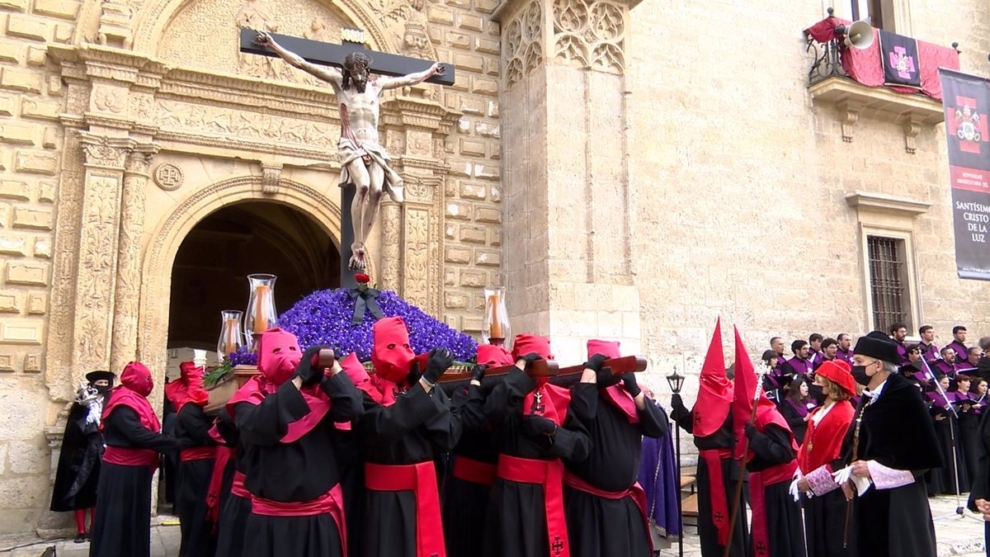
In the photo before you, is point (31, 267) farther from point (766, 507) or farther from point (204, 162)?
point (766, 507)

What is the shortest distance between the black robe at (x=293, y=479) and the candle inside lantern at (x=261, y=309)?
4.81 feet

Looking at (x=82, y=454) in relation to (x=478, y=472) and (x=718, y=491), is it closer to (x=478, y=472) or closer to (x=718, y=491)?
(x=478, y=472)

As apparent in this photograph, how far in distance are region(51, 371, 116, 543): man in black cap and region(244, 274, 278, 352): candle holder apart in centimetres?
307

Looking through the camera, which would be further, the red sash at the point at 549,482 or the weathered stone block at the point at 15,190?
the weathered stone block at the point at 15,190

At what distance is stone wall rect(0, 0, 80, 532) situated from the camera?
826 centimetres

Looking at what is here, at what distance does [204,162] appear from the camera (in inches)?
378

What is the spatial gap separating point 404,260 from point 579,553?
238 inches

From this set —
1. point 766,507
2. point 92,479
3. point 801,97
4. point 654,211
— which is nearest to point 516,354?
point 766,507

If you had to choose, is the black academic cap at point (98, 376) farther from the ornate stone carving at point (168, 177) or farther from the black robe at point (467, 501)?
the black robe at point (467, 501)

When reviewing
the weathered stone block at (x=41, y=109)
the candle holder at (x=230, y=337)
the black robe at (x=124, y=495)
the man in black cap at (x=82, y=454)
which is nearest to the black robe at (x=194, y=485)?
the black robe at (x=124, y=495)

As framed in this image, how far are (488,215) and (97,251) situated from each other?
15.6 ft

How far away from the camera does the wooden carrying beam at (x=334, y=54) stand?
20.8 ft

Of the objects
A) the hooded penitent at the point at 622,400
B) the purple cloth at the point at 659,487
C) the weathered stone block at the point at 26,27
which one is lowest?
the purple cloth at the point at 659,487

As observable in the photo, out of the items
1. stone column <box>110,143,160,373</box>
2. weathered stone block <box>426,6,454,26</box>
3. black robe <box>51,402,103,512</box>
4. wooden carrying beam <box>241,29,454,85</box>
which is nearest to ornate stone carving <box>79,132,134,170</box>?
stone column <box>110,143,160,373</box>
